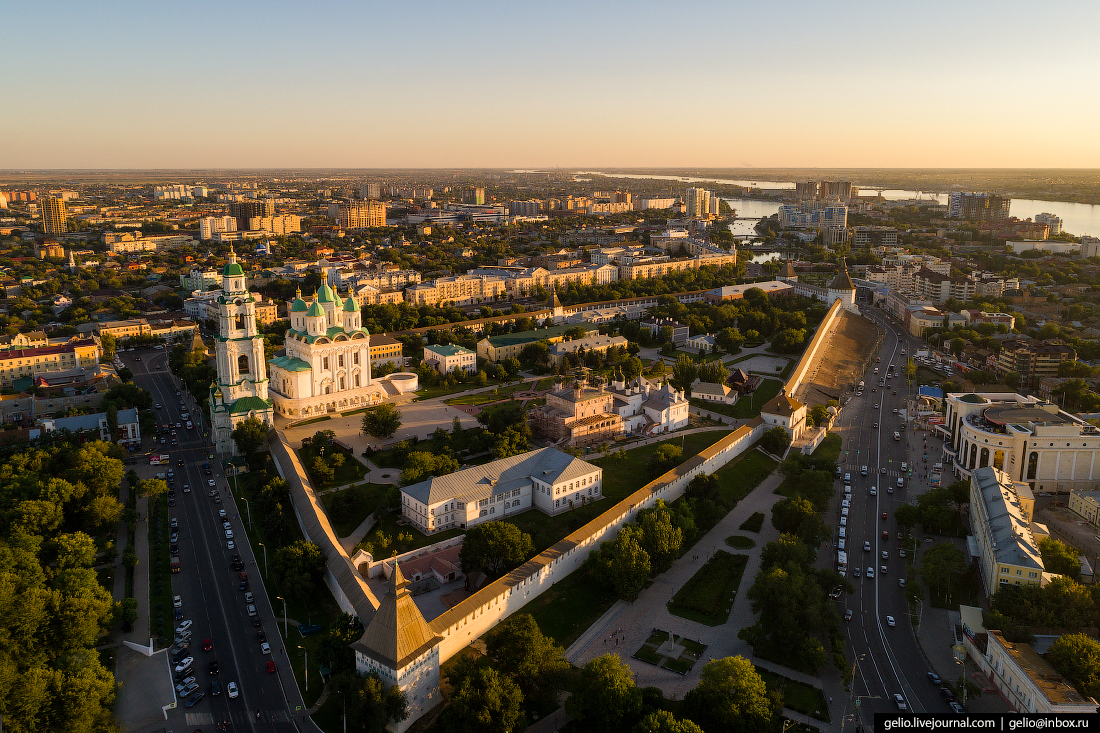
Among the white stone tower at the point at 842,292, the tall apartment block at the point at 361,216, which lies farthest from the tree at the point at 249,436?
the tall apartment block at the point at 361,216

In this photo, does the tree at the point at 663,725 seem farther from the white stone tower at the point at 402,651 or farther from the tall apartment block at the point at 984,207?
the tall apartment block at the point at 984,207

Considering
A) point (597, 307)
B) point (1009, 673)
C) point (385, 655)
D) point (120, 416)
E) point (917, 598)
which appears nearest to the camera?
point (385, 655)

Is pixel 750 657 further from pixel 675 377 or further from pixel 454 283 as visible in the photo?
pixel 454 283

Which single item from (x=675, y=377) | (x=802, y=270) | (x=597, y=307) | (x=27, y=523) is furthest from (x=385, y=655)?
(x=802, y=270)

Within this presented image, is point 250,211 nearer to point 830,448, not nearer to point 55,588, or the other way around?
point 830,448

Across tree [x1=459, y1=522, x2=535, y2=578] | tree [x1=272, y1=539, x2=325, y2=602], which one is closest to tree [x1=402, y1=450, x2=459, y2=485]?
tree [x1=459, y1=522, x2=535, y2=578]

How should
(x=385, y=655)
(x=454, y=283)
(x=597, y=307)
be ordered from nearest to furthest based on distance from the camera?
1. (x=385, y=655)
2. (x=597, y=307)
3. (x=454, y=283)

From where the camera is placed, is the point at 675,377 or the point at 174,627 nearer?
the point at 174,627
